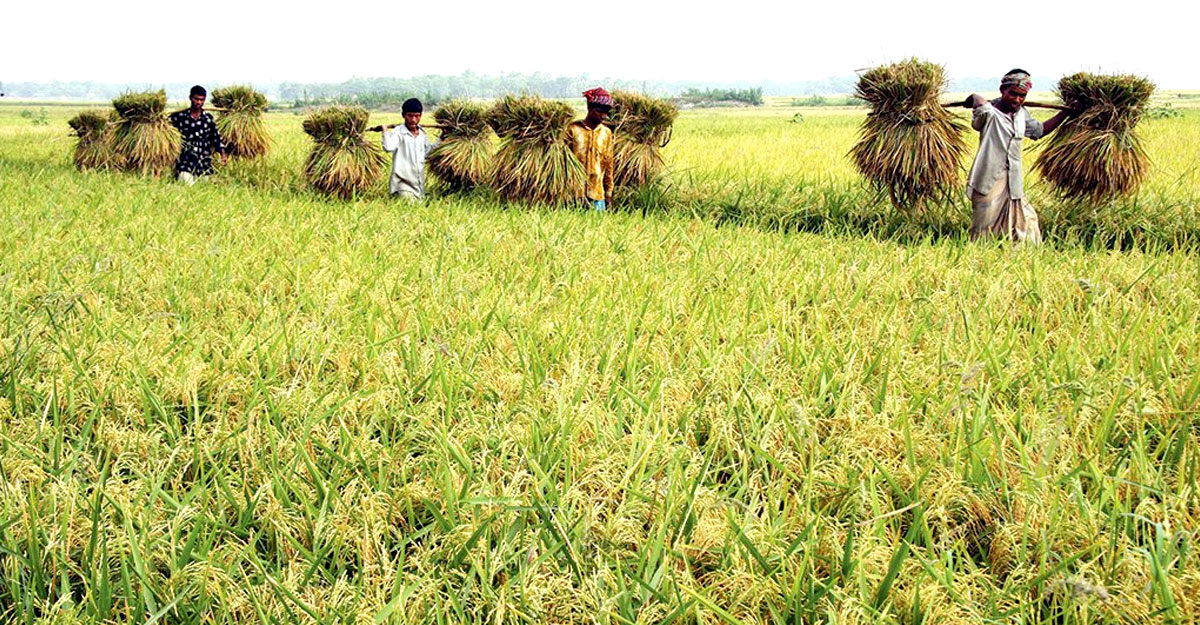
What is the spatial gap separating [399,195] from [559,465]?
5533 mm

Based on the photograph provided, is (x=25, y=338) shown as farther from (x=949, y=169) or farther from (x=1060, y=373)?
(x=949, y=169)

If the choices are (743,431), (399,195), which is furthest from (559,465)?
(399,195)

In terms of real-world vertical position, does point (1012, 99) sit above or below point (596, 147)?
above

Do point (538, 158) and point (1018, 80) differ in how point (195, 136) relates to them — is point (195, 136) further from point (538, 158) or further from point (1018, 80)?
point (1018, 80)

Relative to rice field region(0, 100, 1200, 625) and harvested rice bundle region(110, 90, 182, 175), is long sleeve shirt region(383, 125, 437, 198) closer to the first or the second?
rice field region(0, 100, 1200, 625)

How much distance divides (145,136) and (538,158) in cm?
455

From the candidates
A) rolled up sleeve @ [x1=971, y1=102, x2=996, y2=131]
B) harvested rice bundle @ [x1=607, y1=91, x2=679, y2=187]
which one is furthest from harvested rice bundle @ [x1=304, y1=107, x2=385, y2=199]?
rolled up sleeve @ [x1=971, y1=102, x2=996, y2=131]

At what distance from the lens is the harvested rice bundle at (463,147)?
7.50m

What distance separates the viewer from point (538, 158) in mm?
6902

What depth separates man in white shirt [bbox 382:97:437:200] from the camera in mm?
7180

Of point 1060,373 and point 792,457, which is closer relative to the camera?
point 792,457

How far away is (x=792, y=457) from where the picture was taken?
87.4 inches

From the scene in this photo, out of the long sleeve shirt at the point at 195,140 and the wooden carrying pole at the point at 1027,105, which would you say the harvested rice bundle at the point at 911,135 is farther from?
the long sleeve shirt at the point at 195,140

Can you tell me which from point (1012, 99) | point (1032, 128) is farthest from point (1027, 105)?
point (1012, 99)
